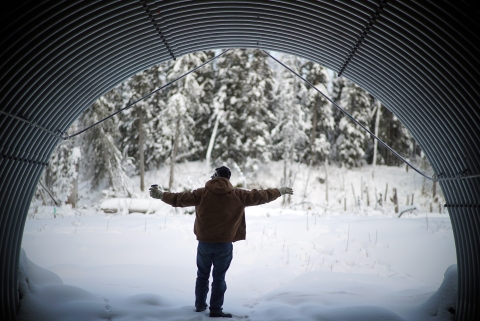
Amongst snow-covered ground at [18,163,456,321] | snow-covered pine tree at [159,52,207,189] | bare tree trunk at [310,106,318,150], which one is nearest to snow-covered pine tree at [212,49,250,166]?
snow-covered pine tree at [159,52,207,189]

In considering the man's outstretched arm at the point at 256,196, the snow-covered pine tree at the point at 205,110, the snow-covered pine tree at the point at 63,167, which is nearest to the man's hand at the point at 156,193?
the man's outstretched arm at the point at 256,196

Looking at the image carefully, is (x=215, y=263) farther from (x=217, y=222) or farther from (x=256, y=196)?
(x=256, y=196)

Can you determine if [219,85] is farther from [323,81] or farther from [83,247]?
[83,247]

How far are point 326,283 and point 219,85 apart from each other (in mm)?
24002

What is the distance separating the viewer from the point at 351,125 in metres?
29.9

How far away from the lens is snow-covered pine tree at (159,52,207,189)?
1017 inches

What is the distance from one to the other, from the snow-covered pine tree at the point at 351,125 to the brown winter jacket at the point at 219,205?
84.3 ft

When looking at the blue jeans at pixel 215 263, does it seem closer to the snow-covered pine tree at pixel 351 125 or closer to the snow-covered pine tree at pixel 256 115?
the snow-covered pine tree at pixel 256 115

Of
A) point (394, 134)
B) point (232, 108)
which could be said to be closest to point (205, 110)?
point (232, 108)

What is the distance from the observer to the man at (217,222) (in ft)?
16.5

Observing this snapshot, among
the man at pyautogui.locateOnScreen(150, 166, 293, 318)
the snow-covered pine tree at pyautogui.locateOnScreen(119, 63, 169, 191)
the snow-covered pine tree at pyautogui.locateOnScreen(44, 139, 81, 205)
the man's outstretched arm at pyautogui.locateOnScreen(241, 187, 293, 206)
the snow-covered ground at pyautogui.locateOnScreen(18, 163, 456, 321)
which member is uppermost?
the snow-covered pine tree at pyautogui.locateOnScreen(119, 63, 169, 191)

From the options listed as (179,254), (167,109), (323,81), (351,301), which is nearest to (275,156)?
(323,81)

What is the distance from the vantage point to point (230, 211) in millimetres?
5098

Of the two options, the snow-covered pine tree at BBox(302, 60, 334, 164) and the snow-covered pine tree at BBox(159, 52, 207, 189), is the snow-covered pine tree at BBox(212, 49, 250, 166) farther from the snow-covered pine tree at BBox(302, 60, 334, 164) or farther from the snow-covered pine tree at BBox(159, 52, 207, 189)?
the snow-covered pine tree at BBox(302, 60, 334, 164)
